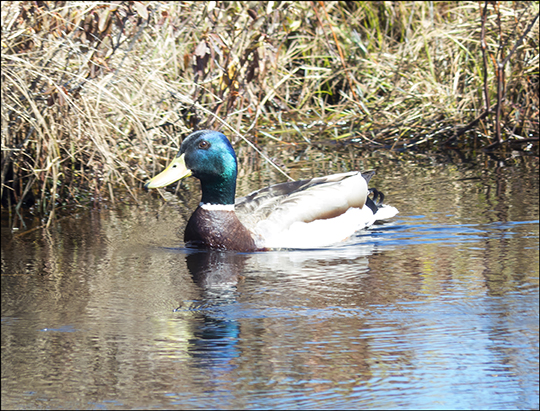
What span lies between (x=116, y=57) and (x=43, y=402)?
3906mm

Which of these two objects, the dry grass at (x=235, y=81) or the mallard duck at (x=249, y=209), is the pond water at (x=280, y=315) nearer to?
the mallard duck at (x=249, y=209)

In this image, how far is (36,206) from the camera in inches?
277

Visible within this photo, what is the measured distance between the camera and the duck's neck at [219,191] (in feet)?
19.3

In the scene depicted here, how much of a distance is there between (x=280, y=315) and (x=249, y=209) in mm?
1717

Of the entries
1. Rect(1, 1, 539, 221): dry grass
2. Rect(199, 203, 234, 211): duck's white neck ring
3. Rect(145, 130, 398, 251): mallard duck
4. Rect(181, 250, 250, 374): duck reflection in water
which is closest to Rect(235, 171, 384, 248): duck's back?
Rect(145, 130, 398, 251): mallard duck

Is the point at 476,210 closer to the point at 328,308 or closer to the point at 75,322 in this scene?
the point at 328,308

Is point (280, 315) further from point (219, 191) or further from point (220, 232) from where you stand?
point (219, 191)

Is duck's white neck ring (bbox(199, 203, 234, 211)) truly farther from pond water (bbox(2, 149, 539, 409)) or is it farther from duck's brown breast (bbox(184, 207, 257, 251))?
pond water (bbox(2, 149, 539, 409))

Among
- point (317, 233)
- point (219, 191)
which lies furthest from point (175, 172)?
point (317, 233)

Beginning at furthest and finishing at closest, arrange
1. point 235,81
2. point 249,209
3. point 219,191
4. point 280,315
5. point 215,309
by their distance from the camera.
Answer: point 235,81, point 249,209, point 219,191, point 215,309, point 280,315

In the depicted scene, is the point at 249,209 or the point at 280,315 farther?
the point at 249,209

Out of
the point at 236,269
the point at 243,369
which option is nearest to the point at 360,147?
the point at 236,269

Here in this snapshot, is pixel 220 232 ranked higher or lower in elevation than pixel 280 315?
higher

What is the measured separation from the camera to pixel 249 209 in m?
6.05
